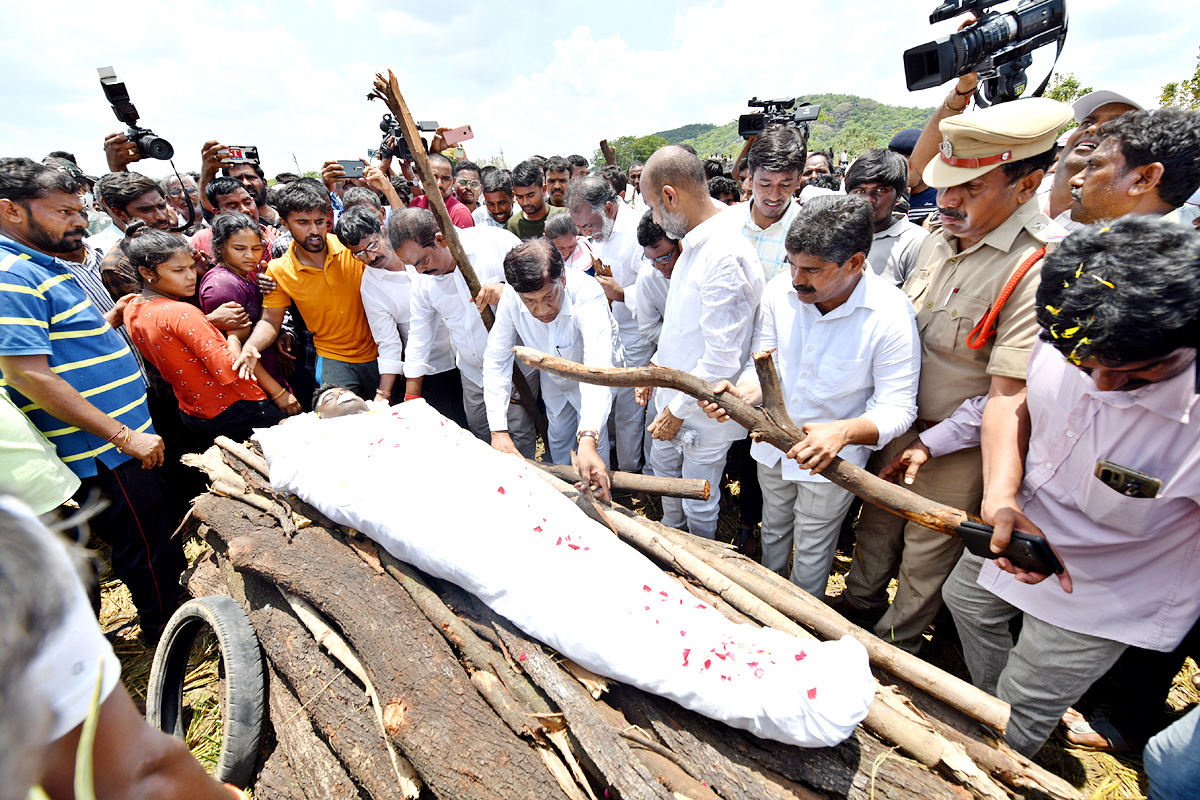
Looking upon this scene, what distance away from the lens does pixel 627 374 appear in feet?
8.86

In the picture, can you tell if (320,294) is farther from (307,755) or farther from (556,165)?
(556,165)

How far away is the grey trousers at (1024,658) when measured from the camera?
2057 millimetres

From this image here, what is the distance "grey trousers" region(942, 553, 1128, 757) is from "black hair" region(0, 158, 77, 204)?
18.1 ft

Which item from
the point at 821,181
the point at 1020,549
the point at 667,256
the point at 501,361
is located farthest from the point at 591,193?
the point at 1020,549

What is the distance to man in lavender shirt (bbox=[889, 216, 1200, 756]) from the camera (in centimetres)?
150

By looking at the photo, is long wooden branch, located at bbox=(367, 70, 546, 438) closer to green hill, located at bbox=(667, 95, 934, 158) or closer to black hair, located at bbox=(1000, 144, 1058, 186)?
black hair, located at bbox=(1000, 144, 1058, 186)

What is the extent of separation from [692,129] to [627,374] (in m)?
179

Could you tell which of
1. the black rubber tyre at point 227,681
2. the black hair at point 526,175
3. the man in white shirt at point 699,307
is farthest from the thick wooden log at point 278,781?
the black hair at point 526,175

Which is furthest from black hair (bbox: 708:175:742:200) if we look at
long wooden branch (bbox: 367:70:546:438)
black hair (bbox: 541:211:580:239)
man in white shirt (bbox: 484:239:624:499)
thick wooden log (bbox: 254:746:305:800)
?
thick wooden log (bbox: 254:746:305:800)

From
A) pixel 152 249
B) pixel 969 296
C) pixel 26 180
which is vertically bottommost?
pixel 969 296

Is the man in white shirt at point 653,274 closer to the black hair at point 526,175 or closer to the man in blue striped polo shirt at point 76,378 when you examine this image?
the black hair at point 526,175

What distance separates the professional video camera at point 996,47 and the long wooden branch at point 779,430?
2592 millimetres

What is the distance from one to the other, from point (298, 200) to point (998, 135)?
475cm

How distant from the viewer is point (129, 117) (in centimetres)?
560
